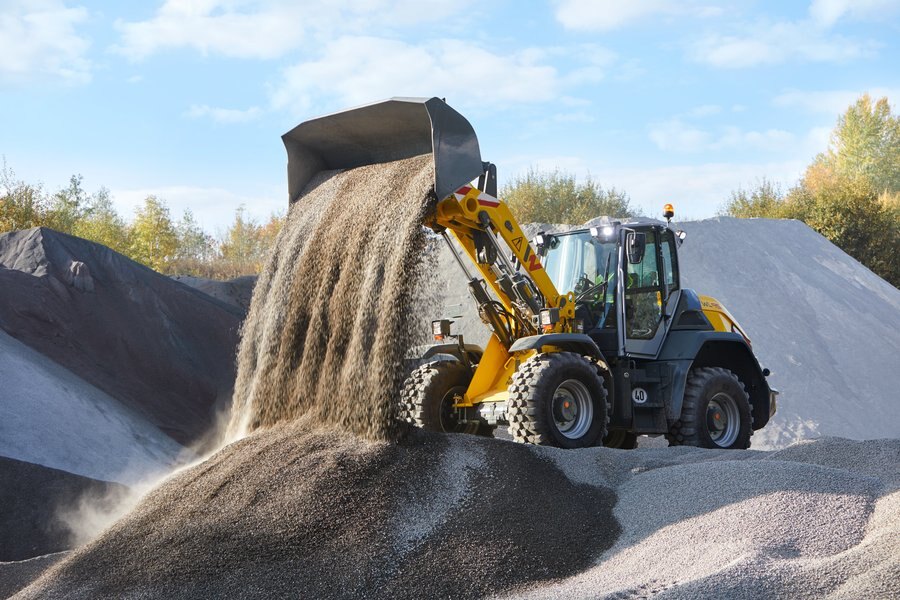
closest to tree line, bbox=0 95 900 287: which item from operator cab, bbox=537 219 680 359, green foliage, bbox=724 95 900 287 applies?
green foliage, bbox=724 95 900 287

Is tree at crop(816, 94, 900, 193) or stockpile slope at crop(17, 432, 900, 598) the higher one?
tree at crop(816, 94, 900, 193)

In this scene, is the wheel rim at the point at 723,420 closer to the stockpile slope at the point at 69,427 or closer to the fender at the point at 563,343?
the fender at the point at 563,343

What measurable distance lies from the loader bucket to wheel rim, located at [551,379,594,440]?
2.01 metres

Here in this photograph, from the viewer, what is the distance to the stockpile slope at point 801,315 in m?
14.0

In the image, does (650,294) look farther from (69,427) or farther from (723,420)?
(69,427)

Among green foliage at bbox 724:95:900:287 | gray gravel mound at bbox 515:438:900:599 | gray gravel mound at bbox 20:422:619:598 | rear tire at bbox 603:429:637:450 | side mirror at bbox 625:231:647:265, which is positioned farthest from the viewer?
green foliage at bbox 724:95:900:287

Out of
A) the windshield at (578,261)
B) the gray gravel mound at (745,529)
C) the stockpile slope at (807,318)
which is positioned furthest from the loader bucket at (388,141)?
the stockpile slope at (807,318)

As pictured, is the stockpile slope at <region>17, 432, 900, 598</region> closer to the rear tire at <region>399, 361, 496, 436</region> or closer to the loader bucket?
the rear tire at <region>399, 361, 496, 436</region>

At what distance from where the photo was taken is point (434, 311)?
1611 cm

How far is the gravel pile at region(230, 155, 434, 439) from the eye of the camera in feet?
21.5

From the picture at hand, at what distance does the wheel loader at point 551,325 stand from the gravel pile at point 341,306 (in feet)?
1.12

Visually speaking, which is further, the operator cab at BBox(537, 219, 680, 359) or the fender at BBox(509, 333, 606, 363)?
the operator cab at BBox(537, 219, 680, 359)

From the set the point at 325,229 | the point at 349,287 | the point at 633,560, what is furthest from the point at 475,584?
the point at 325,229

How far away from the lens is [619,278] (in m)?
8.61
